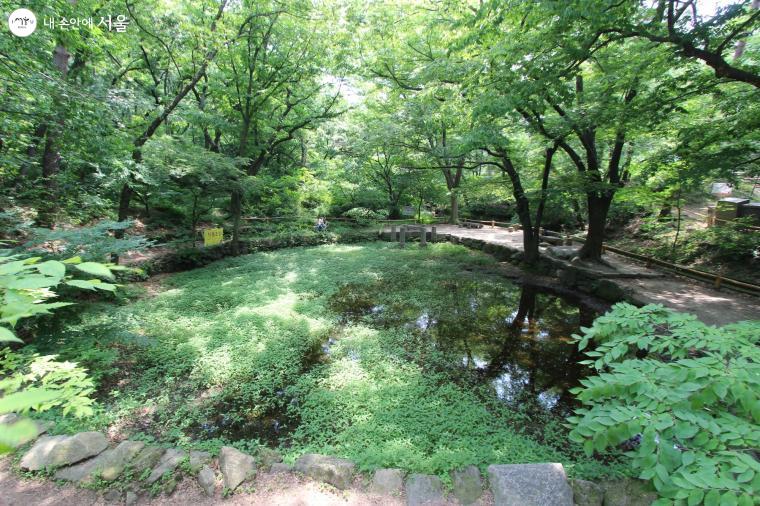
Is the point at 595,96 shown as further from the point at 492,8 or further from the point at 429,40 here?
the point at 429,40

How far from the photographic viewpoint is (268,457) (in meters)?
2.97

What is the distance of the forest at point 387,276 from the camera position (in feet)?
6.64

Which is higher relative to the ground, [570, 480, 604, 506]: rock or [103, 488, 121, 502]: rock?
[570, 480, 604, 506]: rock

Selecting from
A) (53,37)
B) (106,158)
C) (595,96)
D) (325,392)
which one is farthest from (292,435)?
(595,96)

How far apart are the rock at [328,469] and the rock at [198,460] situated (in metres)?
0.79

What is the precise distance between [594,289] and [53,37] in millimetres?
12250

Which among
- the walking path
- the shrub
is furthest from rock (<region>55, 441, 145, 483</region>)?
the shrub

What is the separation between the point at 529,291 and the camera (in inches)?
339

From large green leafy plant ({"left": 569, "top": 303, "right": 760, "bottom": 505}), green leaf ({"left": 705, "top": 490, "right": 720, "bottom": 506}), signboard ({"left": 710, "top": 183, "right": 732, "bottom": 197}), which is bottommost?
green leaf ({"left": 705, "top": 490, "right": 720, "bottom": 506})

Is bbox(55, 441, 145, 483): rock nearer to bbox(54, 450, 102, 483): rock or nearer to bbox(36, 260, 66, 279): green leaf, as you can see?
bbox(54, 450, 102, 483): rock

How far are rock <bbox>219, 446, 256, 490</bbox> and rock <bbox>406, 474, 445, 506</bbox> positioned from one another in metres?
1.31

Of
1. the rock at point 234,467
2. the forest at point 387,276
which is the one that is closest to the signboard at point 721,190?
the forest at point 387,276

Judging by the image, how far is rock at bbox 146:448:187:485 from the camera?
271 cm

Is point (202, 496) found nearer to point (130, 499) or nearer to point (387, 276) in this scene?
point (130, 499)
